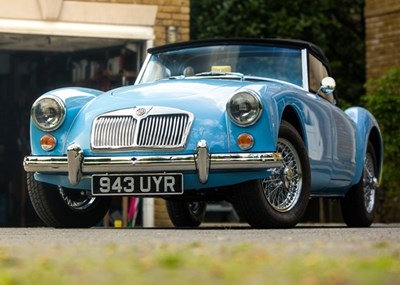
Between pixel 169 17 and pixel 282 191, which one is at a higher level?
pixel 169 17

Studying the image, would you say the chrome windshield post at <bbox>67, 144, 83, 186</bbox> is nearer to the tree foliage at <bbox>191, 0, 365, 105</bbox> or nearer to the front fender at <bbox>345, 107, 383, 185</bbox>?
the front fender at <bbox>345, 107, 383, 185</bbox>

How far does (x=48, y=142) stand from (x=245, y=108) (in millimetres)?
1528

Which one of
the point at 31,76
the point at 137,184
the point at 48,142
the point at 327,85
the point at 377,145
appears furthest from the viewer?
the point at 31,76

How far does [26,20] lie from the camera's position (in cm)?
1373

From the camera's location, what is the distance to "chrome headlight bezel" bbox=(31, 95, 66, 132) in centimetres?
874

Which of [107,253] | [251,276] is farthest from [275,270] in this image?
[107,253]

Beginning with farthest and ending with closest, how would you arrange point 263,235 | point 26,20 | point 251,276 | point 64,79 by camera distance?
1. point 64,79
2. point 26,20
3. point 263,235
4. point 251,276

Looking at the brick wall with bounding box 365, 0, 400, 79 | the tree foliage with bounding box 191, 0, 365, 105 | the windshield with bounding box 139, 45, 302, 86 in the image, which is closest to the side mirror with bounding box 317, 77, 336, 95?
the windshield with bounding box 139, 45, 302, 86

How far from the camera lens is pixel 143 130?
8.30 m

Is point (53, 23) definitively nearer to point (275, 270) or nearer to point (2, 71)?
point (2, 71)

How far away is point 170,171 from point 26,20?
6.04m

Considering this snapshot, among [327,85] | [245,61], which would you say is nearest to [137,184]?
[245,61]

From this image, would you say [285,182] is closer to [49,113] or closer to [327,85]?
[327,85]

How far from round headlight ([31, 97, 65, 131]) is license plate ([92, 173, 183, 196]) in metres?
0.64
